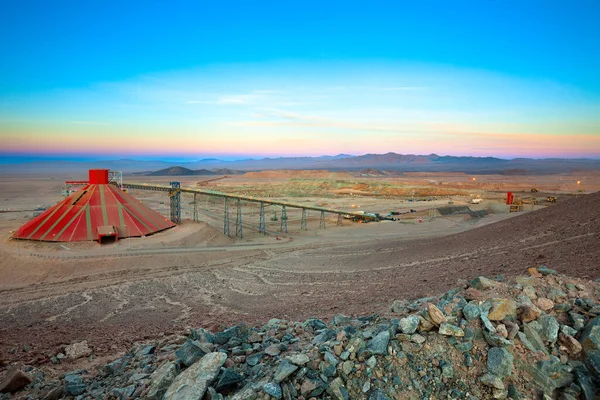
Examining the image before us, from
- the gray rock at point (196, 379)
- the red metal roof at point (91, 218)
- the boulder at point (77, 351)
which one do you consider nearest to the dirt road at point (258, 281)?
the boulder at point (77, 351)

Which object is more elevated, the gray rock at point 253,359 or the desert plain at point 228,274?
the gray rock at point 253,359

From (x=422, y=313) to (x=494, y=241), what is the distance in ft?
63.4

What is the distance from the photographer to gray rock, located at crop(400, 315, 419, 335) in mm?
6773

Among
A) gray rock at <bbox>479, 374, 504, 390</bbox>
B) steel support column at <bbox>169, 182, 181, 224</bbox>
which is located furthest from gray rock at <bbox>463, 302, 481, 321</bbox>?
steel support column at <bbox>169, 182, 181, 224</bbox>

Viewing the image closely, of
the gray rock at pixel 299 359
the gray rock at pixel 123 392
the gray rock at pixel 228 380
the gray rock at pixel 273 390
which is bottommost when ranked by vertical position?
the gray rock at pixel 123 392

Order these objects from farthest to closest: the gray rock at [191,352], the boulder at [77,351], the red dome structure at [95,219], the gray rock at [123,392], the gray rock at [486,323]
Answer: the red dome structure at [95,219]
the boulder at [77,351]
the gray rock at [191,352]
the gray rock at [123,392]
the gray rock at [486,323]

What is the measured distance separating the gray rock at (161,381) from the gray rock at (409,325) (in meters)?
4.27

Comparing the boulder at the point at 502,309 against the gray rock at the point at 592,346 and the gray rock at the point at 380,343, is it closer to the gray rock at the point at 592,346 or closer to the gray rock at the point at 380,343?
the gray rock at the point at 592,346

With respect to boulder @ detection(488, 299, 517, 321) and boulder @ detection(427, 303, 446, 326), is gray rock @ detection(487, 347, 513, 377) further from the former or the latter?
boulder @ detection(427, 303, 446, 326)

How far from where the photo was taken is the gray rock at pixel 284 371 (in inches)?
249

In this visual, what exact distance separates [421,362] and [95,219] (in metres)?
32.8

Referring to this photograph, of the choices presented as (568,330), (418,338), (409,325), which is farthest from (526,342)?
(409,325)

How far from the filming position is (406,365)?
21.0ft

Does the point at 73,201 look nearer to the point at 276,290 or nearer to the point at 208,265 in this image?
the point at 208,265
